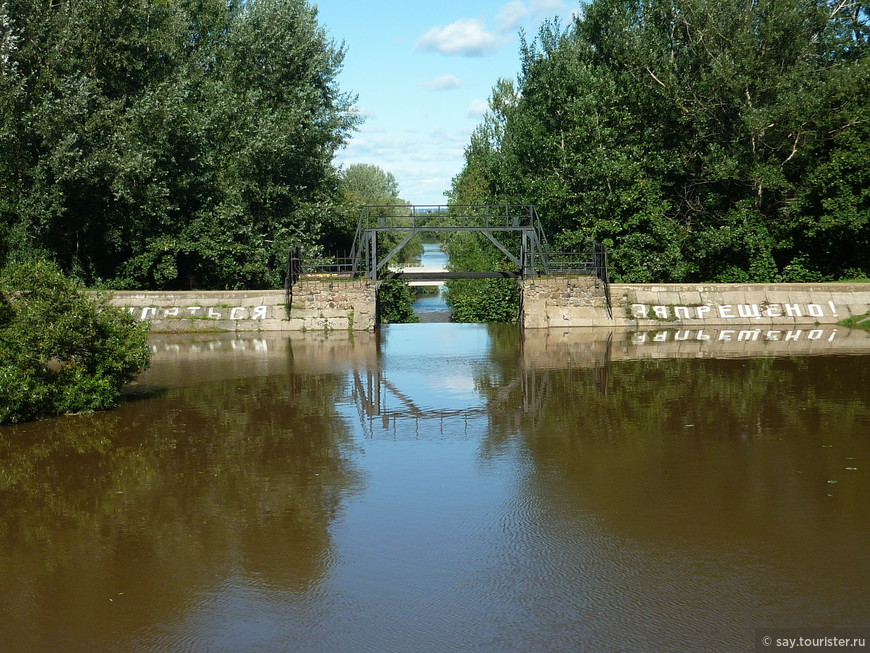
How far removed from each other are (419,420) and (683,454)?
14.6 ft

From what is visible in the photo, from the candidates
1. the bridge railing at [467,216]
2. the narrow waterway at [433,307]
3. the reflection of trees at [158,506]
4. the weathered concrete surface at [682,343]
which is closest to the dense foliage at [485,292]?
the bridge railing at [467,216]

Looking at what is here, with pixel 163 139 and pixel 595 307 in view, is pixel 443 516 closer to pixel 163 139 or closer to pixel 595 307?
pixel 595 307

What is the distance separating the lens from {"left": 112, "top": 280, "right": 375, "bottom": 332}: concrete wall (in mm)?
27406

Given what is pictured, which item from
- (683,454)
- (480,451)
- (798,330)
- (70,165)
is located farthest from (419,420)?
(70,165)

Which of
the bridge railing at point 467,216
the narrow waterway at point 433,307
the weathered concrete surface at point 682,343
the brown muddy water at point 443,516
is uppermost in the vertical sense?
the bridge railing at point 467,216

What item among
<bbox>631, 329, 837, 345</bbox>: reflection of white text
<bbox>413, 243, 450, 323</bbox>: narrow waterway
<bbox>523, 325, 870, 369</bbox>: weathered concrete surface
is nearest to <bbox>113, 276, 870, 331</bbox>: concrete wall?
<bbox>523, 325, 870, 369</bbox>: weathered concrete surface

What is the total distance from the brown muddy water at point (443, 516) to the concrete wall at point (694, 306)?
10060 mm

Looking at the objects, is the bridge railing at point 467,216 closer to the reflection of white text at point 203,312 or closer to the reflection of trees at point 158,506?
the reflection of white text at point 203,312

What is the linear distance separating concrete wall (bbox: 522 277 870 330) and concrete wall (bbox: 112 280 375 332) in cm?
559

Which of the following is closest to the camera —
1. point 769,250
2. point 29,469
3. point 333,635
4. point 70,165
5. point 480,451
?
point 333,635

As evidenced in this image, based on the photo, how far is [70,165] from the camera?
1161 inches

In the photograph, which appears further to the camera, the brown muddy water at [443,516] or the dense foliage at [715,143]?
the dense foliage at [715,143]

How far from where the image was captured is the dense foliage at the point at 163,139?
30156mm

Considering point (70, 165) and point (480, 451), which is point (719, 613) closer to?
point (480, 451)
